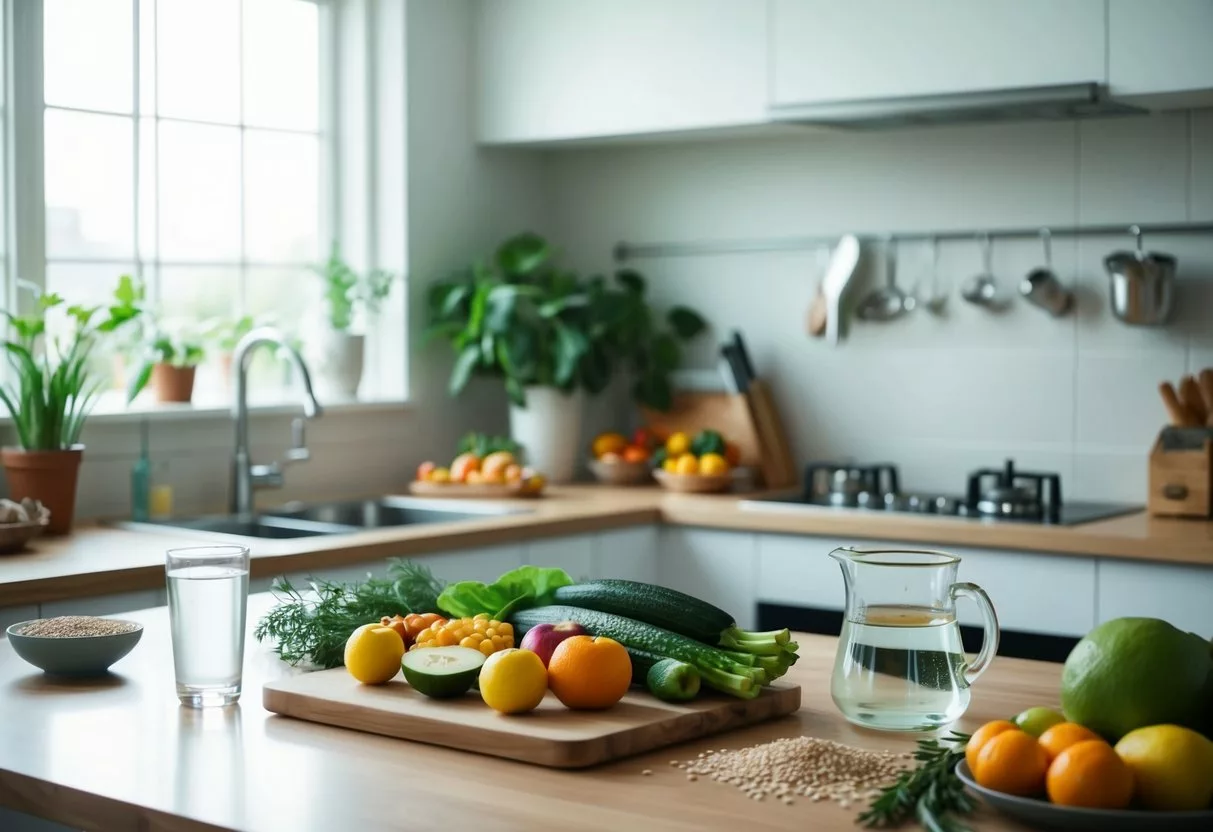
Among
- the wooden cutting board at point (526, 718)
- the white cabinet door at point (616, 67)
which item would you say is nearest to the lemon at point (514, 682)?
the wooden cutting board at point (526, 718)

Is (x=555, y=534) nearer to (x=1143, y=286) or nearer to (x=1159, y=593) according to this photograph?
(x=1159, y=593)

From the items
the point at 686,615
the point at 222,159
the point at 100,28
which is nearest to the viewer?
the point at 686,615

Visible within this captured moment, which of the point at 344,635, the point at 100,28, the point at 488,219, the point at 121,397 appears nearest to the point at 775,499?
the point at 488,219

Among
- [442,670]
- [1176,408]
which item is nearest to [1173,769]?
[442,670]

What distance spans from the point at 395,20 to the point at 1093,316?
190 centimetres

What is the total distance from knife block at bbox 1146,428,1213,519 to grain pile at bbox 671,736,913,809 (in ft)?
6.60

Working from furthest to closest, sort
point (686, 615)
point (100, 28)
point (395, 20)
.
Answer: point (395, 20), point (100, 28), point (686, 615)

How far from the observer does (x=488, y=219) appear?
13.8 ft

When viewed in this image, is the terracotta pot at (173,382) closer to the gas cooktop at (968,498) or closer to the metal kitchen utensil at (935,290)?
the gas cooktop at (968,498)

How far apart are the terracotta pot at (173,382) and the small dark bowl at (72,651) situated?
174 cm

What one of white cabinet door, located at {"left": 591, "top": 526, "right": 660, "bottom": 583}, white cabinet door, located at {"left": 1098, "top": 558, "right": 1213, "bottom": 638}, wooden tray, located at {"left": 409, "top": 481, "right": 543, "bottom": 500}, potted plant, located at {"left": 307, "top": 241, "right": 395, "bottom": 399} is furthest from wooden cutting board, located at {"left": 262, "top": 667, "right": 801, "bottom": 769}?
potted plant, located at {"left": 307, "top": 241, "right": 395, "bottom": 399}

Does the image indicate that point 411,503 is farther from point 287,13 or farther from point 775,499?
point 287,13

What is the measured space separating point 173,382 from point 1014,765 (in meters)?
2.59

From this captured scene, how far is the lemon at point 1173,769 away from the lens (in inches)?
44.2
